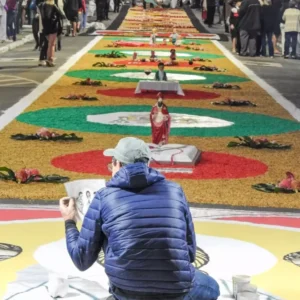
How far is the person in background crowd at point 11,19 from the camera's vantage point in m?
35.7

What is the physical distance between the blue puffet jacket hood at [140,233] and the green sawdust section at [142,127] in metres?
9.83

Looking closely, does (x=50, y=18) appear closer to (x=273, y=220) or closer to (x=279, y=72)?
(x=279, y=72)

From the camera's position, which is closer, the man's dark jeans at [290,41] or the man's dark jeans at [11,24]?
the man's dark jeans at [290,41]

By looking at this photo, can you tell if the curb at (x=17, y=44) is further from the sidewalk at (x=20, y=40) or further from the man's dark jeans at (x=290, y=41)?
the man's dark jeans at (x=290, y=41)

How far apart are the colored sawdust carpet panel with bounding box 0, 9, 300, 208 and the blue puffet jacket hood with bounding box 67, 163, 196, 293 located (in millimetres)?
4833

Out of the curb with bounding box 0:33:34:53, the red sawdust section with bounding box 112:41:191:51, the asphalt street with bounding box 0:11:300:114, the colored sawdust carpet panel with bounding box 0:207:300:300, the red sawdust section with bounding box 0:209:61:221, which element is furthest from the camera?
the red sawdust section with bounding box 112:41:191:51

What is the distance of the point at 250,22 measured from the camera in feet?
110

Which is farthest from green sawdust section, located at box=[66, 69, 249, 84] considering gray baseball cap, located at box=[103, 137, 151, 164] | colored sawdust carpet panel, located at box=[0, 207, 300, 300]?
gray baseball cap, located at box=[103, 137, 151, 164]

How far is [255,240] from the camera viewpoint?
30.5 feet

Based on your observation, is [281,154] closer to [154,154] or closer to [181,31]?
[154,154]

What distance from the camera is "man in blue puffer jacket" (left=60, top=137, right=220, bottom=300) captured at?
5996mm

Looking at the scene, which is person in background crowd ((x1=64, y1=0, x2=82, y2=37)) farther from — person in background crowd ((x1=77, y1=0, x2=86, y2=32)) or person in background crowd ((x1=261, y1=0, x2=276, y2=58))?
person in background crowd ((x1=261, y1=0, x2=276, y2=58))

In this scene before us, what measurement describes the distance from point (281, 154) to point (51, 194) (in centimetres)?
415

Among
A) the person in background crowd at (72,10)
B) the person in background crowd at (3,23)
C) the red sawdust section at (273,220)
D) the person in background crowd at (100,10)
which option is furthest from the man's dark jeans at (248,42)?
the red sawdust section at (273,220)
